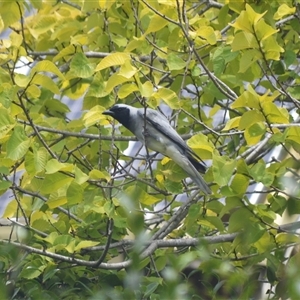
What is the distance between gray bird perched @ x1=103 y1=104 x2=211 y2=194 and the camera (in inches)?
165

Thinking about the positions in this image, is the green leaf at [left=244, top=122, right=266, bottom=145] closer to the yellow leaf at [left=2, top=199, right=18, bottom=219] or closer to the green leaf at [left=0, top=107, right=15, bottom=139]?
the green leaf at [left=0, top=107, right=15, bottom=139]

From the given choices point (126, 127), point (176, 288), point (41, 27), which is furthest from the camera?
point (41, 27)

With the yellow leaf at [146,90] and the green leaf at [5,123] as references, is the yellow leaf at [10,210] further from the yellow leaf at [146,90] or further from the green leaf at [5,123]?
the yellow leaf at [146,90]

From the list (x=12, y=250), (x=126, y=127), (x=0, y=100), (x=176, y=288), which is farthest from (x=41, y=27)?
(x=176, y=288)

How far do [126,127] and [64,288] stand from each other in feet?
4.11

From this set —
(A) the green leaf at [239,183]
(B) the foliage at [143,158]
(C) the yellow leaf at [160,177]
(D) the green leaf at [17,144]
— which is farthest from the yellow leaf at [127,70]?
(C) the yellow leaf at [160,177]

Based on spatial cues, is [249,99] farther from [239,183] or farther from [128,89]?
[128,89]

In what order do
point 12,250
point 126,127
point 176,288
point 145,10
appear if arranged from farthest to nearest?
point 126,127 < point 145,10 < point 12,250 < point 176,288

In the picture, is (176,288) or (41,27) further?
(41,27)

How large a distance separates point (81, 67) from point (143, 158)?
1.91 ft

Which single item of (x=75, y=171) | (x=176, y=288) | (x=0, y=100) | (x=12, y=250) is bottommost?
(x=176, y=288)

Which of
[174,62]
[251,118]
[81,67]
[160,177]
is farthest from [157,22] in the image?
[251,118]

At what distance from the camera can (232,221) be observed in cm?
356

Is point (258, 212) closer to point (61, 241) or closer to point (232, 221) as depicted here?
point (232, 221)
